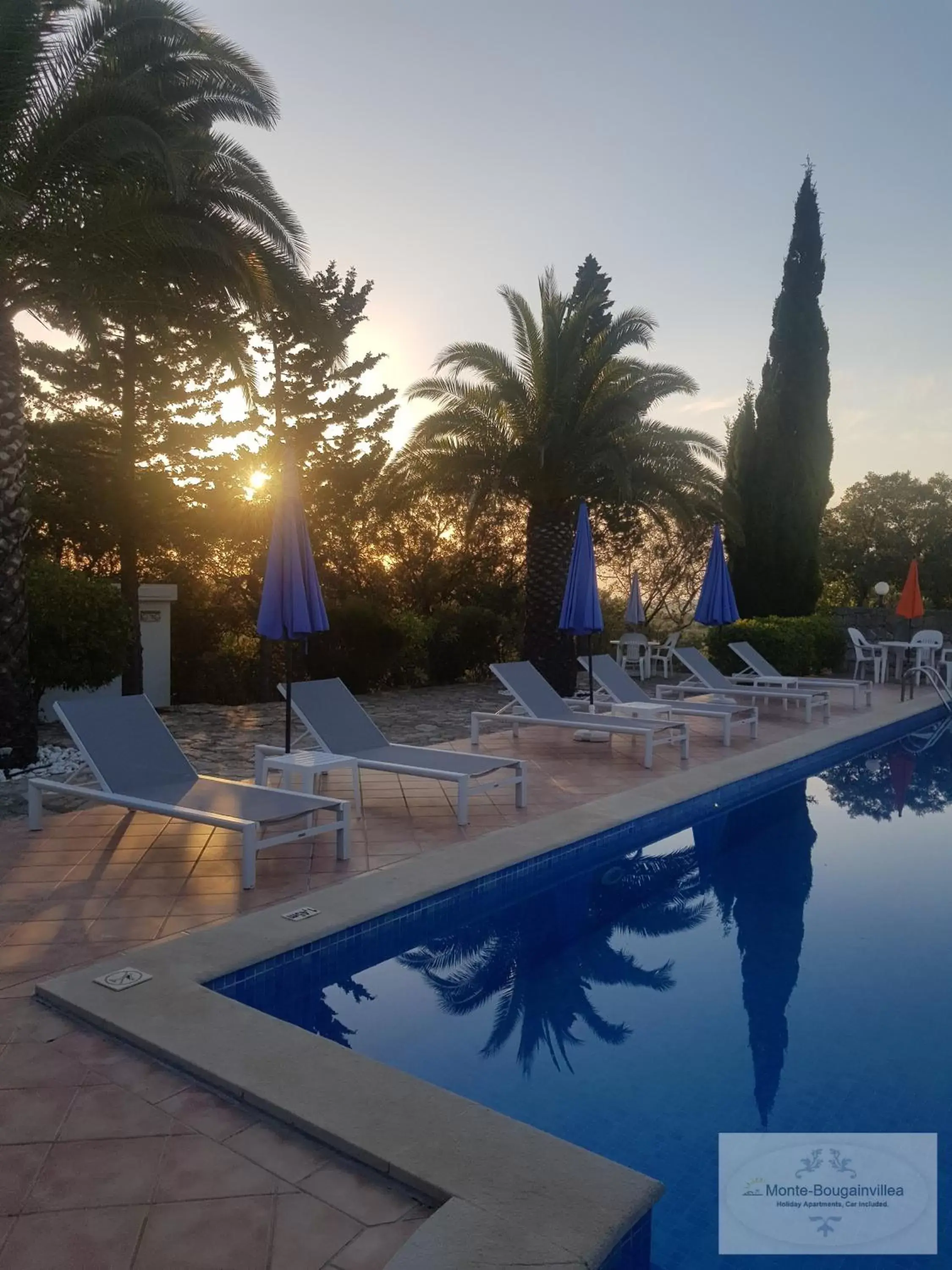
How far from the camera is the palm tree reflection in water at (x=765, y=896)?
437cm

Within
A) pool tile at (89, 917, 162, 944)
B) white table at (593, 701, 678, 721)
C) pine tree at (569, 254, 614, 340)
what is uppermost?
pine tree at (569, 254, 614, 340)

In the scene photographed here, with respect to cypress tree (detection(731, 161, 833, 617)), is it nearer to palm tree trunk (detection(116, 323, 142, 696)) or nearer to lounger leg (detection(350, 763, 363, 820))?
palm tree trunk (detection(116, 323, 142, 696))

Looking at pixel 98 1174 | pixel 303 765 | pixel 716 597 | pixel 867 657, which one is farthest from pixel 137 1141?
pixel 867 657

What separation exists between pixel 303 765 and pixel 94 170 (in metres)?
5.80

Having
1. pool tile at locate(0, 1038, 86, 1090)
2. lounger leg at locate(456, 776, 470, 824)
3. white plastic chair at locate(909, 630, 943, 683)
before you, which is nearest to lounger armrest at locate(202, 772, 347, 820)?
lounger leg at locate(456, 776, 470, 824)

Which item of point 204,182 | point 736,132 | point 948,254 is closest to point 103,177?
point 204,182

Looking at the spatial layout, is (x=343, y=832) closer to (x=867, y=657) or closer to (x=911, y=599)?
(x=911, y=599)

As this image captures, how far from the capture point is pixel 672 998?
484cm

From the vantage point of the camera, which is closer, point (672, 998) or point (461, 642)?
point (672, 998)

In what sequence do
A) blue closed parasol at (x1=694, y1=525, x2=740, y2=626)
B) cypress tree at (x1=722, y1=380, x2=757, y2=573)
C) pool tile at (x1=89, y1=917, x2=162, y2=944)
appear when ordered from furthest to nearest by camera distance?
cypress tree at (x1=722, y1=380, x2=757, y2=573) → blue closed parasol at (x1=694, y1=525, x2=740, y2=626) → pool tile at (x1=89, y1=917, x2=162, y2=944)

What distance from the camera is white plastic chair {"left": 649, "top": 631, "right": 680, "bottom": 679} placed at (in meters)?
18.2

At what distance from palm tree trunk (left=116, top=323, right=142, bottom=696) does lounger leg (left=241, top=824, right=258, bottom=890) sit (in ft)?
34.0

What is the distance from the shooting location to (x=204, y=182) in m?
9.94

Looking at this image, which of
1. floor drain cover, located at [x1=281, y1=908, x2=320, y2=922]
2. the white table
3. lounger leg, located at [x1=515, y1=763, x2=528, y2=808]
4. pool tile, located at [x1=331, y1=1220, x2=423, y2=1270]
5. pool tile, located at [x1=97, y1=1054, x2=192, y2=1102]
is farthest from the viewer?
the white table
